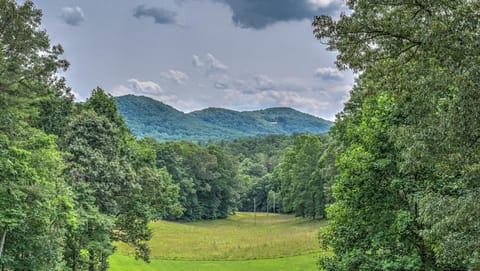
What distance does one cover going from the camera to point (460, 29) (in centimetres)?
841

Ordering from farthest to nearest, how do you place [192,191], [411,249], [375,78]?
[192,191] < [411,249] < [375,78]

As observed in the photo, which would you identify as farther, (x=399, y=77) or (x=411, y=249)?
(x=411, y=249)

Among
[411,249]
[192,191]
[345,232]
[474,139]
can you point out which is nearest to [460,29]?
[474,139]

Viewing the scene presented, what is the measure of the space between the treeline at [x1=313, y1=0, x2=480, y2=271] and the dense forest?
4 cm

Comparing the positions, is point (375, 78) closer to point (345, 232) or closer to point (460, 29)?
point (460, 29)

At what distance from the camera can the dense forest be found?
347 inches

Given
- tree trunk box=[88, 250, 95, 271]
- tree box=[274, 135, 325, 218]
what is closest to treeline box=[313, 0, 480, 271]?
tree trunk box=[88, 250, 95, 271]

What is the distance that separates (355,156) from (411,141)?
14.9ft

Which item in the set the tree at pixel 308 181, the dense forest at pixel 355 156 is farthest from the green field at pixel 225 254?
the tree at pixel 308 181

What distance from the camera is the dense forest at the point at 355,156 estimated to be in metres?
8.82

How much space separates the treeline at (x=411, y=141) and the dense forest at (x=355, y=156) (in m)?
0.04

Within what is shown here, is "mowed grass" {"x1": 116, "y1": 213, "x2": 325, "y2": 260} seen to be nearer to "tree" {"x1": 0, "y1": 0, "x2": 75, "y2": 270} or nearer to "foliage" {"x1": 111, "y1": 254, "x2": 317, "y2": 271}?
"foliage" {"x1": 111, "y1": 254, "x2": 317, "y2": 271}

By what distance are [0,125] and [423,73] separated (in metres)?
13.6

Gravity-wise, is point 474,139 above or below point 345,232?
above
